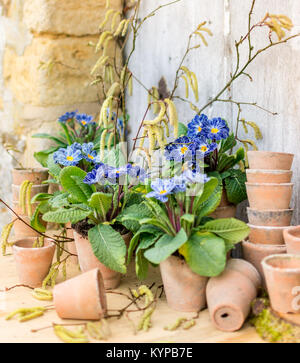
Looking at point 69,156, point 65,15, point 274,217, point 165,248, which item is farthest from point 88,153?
point 65,15

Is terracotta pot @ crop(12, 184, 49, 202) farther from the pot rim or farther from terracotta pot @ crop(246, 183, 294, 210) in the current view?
the pot rim

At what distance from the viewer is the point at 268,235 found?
1547 millimetres

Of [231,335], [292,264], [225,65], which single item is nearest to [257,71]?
[225,65]

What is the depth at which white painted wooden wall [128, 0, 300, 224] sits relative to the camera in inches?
68.1

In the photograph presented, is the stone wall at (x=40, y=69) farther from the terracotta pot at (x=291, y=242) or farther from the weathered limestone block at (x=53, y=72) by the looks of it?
the terracotta pot at (x=291, y=242)

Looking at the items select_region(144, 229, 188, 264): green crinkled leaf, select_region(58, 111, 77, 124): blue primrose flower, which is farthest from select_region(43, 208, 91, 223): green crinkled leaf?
select_region(58, 111, 77, 124): blue primrose flower

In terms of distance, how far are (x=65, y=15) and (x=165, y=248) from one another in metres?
1.87

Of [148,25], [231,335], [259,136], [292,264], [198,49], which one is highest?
[148,25]

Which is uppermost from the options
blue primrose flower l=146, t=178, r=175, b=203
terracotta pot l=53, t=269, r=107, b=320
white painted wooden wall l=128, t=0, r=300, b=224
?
white painted wooden wall l=128, t=0, r=300, b=224

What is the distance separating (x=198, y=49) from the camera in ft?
7.34

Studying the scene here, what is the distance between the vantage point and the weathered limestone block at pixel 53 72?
106 inches

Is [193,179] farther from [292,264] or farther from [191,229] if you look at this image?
[292,264]

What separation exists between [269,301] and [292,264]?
135 mm

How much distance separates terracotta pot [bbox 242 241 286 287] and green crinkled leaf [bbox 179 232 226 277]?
186 millimetres
